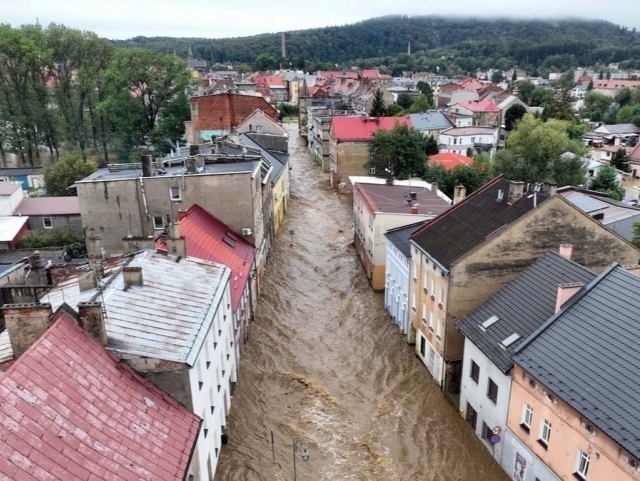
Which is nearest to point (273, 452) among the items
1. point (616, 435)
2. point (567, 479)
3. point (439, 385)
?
point (439, 385)

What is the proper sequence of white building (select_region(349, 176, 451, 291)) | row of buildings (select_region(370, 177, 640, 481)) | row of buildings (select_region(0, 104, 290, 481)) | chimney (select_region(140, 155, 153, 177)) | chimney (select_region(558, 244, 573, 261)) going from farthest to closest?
1. white building (select_region(349, 176, 451, 291))
2. chimney (select_region(140, 155, 153, 177))
3. chimney (select_region(558, 244, 573, 261))
4. row of buildings (select_region(370, 177, 640, 481))
5. row of buildings (select_region(0, 104, 290, 481))

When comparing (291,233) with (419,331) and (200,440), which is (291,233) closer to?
(419,331)

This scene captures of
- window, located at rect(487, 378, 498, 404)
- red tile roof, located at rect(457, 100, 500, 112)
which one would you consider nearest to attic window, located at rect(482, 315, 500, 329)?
window, located at rect(487, 378, 498, 404)

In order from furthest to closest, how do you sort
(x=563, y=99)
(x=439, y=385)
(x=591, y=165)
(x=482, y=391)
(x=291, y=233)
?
(x=563, y=99) < (x=591, y=165) < (x=291, y=233) < (x=439, y=385) < (x=482, y=391)

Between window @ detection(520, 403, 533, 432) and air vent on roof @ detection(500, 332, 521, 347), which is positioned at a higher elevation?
air vent on roof @ detection(500, 332, 521, 347)

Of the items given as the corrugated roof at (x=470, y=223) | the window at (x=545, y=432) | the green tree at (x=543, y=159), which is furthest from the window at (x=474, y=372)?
the green tree at (x=543, y=159)

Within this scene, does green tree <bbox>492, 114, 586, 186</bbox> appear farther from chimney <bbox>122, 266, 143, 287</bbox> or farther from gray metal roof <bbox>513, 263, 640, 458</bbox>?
chimney <bbox>122, 266, 143, 287</bbox>

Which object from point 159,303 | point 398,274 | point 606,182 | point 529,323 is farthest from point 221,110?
point 529,323

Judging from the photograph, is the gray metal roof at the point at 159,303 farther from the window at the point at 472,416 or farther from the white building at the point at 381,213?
the white building at the point at 381,213
